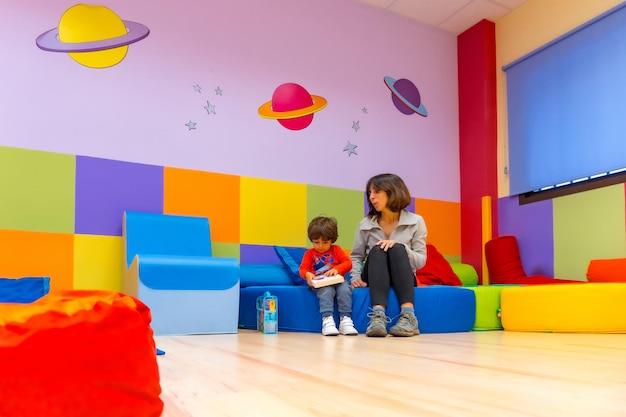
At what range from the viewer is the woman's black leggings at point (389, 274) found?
265cm

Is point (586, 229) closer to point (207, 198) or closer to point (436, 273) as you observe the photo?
point (436, 273)

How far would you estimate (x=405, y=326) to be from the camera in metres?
2.57

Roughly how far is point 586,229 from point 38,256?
3.35 metres

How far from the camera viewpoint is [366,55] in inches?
169

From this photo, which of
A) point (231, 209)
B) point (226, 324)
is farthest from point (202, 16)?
point (226, 324)

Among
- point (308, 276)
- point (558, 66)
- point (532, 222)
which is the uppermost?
point (558, 66)

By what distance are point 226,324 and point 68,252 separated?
1.01 metres

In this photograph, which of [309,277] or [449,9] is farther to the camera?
[449,9]

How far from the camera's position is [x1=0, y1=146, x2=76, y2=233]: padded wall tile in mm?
3029

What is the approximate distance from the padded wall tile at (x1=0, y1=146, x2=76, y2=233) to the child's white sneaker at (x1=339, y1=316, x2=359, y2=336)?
160 cm

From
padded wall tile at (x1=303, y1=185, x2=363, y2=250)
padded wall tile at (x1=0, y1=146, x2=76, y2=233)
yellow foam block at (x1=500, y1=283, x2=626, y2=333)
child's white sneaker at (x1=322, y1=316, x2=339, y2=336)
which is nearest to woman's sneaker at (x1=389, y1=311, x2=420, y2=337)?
child's white sneaker at (x1=322, y1=316, x2=339, y2=336)

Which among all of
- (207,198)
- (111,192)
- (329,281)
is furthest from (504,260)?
(111,192)

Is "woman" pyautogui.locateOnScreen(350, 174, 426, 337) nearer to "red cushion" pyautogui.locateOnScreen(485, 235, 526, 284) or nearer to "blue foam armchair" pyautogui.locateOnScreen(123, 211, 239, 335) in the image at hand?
"blue foam armchair" pyautogui.locateOnScreen(123, 211, 239, 335)

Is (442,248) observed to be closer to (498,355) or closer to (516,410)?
(498,355)
